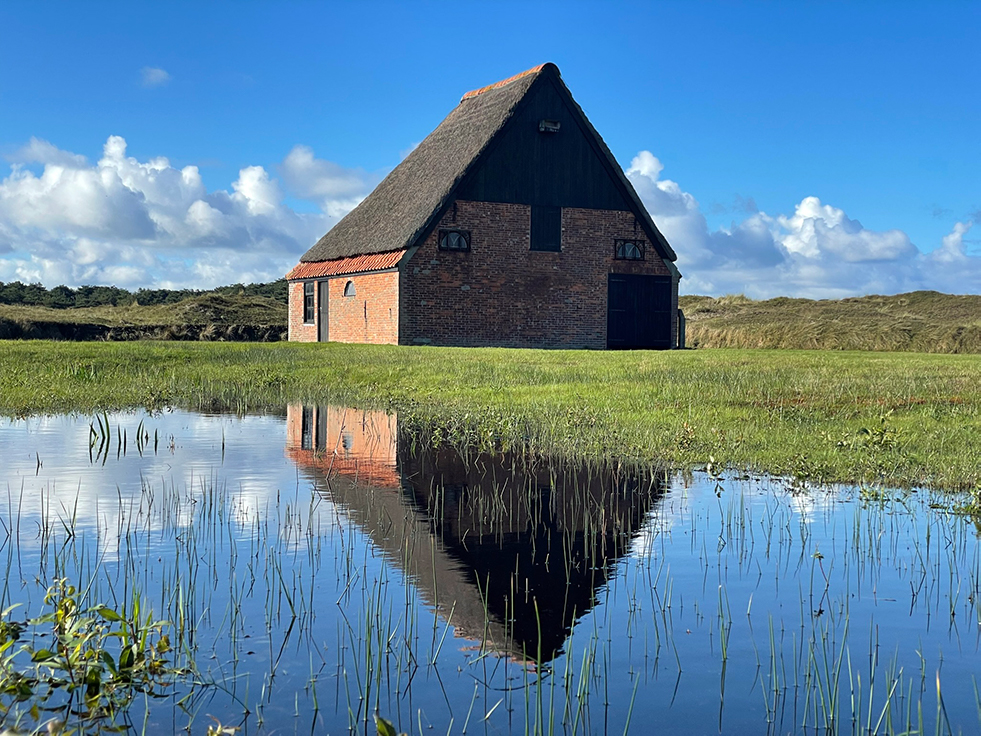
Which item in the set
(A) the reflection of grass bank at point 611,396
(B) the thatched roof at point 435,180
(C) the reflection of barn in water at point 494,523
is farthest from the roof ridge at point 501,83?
(C) the reflection of barn in water at point 494,523

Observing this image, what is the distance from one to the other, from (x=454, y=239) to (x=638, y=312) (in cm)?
717

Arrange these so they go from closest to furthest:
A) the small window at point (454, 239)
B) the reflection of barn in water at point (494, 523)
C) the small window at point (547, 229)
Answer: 1. the reflection of barn in water at point (494, 523)
2. the small window at point (454, 239)
3. the small window at point (547, 229)

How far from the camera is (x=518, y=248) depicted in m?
34.3

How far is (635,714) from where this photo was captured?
4.28 meters

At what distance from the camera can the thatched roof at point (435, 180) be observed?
33.3 meters

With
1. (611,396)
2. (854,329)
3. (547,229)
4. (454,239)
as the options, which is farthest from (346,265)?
(611,396)

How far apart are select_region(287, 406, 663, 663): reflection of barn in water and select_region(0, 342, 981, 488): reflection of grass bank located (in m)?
1.22

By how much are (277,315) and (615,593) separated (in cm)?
5063

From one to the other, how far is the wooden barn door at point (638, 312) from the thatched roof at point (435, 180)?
1.13 m

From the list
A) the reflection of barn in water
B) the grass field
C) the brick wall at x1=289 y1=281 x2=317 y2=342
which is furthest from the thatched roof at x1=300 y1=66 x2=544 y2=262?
the reflection of barn in water

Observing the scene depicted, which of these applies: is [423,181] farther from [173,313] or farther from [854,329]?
[173,313]

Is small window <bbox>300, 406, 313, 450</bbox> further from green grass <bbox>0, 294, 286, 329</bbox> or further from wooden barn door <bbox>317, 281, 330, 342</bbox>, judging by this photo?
green grass <bbox>0, 294, 286, 329</bbox>

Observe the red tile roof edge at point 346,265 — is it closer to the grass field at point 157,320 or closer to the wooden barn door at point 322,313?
the wooden barn door at point 322,313

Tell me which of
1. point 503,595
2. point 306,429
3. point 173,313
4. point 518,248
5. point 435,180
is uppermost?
point 435,180
